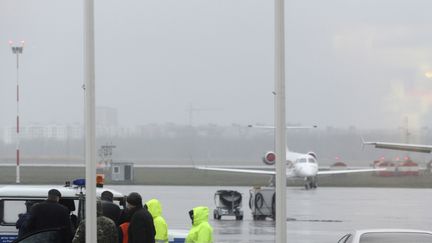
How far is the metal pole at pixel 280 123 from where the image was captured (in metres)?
8.03

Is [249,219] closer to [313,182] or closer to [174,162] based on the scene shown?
[313,182]

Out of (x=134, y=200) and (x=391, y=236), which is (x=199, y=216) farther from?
(x=391, y=236)

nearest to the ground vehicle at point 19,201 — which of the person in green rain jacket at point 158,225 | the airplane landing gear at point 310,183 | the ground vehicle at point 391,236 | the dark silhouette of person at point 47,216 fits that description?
the person in green rain jacket at point 158,225

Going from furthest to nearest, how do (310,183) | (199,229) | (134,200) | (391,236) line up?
1. (310,183)
2. (199,229)
3. (134,200)
4. (391,236)

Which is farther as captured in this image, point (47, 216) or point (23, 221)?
point (23, 221)

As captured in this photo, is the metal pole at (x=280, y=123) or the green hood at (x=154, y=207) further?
the green hood at (x=154, y=207)

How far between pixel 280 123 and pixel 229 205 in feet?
71.7

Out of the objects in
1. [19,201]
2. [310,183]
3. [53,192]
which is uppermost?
[53,192]

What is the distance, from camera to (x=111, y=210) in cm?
1053

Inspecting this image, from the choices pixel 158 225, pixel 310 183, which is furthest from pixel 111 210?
pixel 310 183

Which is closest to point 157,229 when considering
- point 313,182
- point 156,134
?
point 313,182

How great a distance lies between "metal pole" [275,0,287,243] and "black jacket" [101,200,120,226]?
118 inches

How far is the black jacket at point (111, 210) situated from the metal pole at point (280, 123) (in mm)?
2986

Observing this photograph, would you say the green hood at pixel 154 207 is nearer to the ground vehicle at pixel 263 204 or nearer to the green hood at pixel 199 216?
the green hood at pixel 199 216
